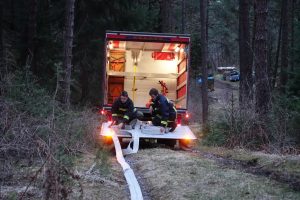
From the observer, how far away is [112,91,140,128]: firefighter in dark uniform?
45.4 ft

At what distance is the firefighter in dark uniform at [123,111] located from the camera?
544 inches

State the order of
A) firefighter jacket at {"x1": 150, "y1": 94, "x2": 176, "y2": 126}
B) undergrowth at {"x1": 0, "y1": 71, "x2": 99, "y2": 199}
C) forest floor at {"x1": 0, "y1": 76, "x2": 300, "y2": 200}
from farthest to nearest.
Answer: firefighter jacket at {"x1": 150, "y1": 94, "x2": 176, "y2": 126} < forest floor at {"x1": 0, "y1": 76, "x2": 300, "y2": 200} < undergrowth at {"x1": 0, "y1": 71, "x2": 99, "y2": 199}

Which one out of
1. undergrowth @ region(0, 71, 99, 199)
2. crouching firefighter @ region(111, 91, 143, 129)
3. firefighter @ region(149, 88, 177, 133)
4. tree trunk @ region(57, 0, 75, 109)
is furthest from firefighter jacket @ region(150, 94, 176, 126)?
tree trunk @ region(57, 0, 75, 109)

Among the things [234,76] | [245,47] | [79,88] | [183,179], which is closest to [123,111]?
[183,179]

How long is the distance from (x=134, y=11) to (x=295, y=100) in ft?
31.7

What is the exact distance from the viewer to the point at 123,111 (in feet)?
46.2

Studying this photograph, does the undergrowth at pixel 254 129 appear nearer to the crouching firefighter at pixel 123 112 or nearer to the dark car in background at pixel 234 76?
the crouching firefighter at pixel 123 112

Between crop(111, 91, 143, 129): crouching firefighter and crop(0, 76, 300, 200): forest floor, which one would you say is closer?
crop(0, 76, 300, 200): forest floor

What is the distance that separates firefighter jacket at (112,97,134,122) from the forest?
0.85 meters

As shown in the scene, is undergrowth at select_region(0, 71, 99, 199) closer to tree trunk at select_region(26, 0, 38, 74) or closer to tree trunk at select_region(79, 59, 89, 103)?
tree trunk at select_region(26, 0, 38, 74)

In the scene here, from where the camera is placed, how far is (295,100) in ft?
57.7

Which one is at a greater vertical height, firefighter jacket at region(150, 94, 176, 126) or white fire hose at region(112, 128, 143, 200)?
firefighter jacket at region(150, 94, 176, 126)

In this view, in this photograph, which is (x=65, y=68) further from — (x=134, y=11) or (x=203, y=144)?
(x=134, y=11)

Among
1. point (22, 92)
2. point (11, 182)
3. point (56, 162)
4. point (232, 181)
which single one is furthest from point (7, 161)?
point (22, 92)
